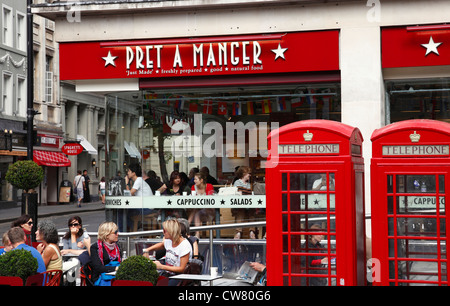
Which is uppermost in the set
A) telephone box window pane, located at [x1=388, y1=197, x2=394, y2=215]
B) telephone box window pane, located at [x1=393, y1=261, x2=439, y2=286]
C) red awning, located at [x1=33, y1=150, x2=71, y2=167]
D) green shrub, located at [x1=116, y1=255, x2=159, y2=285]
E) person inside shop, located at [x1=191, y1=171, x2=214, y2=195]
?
red awning, located at [x1=33, y1=150, x2=71, y2=167]

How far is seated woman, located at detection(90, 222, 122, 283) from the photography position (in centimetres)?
950

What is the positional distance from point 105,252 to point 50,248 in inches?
28.3

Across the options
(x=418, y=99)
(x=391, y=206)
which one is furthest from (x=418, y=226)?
(x=418, y=99)

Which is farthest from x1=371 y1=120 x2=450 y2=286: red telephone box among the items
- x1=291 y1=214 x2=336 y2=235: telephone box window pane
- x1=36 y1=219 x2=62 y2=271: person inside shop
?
x1=36 y1=219 x2=62 y2=271: person inside shop

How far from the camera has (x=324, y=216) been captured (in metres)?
8.55

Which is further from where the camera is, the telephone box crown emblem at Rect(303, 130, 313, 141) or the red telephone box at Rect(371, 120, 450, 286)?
the telephone box crown emblem at Rect(303, 130, 313, 141)

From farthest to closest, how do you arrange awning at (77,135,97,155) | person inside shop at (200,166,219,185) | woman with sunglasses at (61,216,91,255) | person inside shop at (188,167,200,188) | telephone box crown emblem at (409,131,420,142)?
awning at (77,135,97,155), person inside shop at (188,167,200,188), person inside shop at (200,166,219,185), woman with sunglasses at (61,216,91,255), telephone box crown emblem at (409,131,420,142)

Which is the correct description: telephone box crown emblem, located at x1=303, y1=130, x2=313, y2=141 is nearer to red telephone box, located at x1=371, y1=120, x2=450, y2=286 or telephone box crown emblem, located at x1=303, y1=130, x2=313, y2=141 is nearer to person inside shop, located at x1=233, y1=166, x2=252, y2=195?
red telephone box, located at x1=371, y1=120, x2=450, y2=286

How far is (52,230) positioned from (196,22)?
5783 mm

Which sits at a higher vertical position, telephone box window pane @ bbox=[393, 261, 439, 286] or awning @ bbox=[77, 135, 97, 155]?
awning @ bbox=[77, 135, 97, 155]

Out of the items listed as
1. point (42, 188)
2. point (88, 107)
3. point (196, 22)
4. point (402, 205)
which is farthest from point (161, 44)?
point (88, 107)

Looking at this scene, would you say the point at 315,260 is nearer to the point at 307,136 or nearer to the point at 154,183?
the point at 307,136

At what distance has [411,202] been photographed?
8211 millimetres

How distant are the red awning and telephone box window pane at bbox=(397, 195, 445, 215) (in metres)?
31.0
